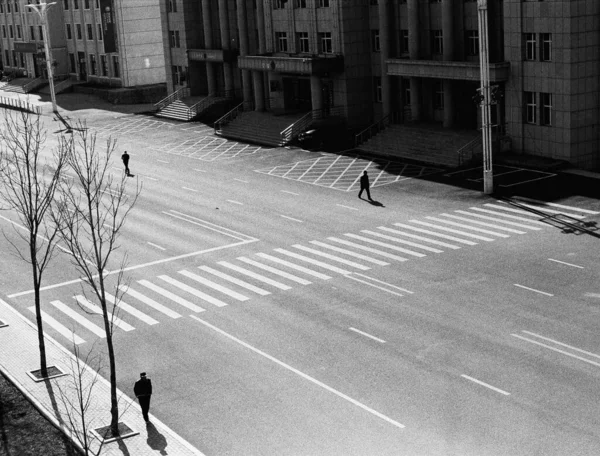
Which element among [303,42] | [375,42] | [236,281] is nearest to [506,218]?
[236,281]

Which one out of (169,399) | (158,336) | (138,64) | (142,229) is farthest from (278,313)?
(138,64)

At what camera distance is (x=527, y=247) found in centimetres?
4300

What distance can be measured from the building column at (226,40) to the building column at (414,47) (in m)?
25.3

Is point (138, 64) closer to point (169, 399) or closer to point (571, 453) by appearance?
point (169, 399)

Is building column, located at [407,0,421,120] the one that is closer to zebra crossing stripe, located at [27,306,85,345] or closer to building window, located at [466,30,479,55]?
building window, located at [466,30,479,55]

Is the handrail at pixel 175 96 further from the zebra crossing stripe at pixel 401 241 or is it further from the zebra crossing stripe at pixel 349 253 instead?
the zebra crossing stripe at pixel 349 253

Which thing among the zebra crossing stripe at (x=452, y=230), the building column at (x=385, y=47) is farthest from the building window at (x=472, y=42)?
the zebra crossing stripe at (x=452, y=230)

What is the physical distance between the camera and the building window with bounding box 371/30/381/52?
75.8 metres

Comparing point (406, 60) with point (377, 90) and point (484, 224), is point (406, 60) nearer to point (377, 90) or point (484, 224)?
point (377, 90)

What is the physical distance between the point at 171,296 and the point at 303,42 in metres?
45.2

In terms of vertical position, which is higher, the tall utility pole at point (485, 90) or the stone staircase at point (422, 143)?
the tall utility pole at point (485, 90)

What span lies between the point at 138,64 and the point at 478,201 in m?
67.1

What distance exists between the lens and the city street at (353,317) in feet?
87.7

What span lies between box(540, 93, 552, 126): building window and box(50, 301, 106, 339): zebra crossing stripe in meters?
33.6
